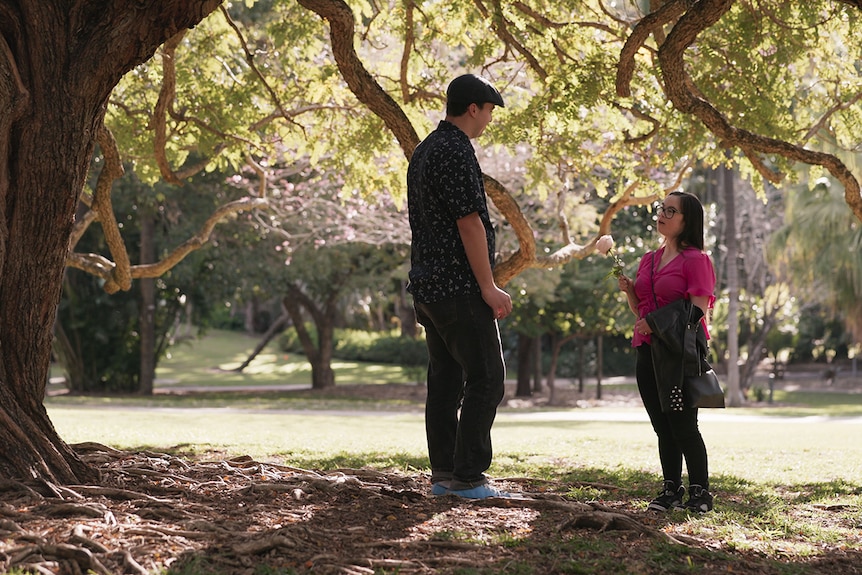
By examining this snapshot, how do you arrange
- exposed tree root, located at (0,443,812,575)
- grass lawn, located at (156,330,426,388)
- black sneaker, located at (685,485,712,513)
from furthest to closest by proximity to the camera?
grass lawn, located at (156,330,426,388), black sneaker, located at (685,485,712,513), exposed tree root, located at (0,443,812,575)

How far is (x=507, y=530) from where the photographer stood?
4.68 meters

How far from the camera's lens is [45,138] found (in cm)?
550

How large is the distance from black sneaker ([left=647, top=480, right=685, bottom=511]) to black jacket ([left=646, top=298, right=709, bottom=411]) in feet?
1.69

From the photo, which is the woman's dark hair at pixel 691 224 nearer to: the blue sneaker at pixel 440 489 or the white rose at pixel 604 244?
the white rose at pixel 604 244

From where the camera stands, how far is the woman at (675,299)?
535cm

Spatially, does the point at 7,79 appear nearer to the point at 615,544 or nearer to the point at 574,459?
the point at 615,544

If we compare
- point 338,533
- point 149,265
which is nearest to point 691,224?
point 338,533

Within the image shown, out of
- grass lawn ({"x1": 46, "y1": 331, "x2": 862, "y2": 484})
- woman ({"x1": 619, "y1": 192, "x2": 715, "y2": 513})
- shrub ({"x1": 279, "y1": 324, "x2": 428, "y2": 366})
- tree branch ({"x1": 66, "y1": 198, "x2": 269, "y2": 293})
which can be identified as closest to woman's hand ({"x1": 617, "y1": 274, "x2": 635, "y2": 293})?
woman ({"x1": 619, "y1": 192, "x2": 715, "y2": 513})

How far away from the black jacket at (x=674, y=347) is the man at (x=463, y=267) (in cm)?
83

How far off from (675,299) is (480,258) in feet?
3.75

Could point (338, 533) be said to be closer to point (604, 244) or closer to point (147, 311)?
point (604, 244)

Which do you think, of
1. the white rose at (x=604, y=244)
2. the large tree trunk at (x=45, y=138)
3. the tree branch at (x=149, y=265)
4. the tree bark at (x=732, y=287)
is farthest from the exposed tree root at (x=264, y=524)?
the tree bark at (x=732, y=287)

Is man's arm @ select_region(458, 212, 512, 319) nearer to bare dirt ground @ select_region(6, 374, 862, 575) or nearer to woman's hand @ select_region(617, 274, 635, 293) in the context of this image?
woman's hand @ select_region(617, 274, 635, 293)

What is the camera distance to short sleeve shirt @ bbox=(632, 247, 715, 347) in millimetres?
5332
